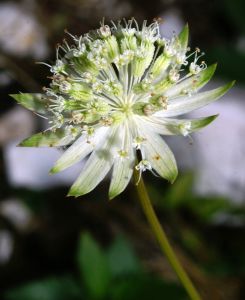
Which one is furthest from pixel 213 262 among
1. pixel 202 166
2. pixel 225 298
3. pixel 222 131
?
pixel 222 131

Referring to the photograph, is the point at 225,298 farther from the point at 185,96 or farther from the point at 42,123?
the point at 42,123

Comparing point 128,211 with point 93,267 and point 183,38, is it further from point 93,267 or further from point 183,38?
point 183,38

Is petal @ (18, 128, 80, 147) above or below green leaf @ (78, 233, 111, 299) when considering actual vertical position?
above

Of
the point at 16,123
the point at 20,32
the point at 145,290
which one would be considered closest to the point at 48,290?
the point at 145,290

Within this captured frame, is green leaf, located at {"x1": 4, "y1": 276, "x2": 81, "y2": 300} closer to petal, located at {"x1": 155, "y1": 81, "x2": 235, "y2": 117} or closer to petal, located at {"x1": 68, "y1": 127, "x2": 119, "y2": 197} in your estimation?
petal, located at {"x1": 68, "y1": 127, "x2": 119, "y2": 197}

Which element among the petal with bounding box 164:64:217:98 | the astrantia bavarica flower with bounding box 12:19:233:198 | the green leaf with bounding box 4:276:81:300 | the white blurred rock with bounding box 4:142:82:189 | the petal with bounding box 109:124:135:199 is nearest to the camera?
the petal with bounding box 109:124:135:199

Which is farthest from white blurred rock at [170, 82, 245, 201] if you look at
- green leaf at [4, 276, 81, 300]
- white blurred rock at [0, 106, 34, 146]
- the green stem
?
the green stem

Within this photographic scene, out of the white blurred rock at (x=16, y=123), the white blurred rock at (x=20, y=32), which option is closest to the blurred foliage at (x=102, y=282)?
the white blurred rock at (x=16, y=123)
